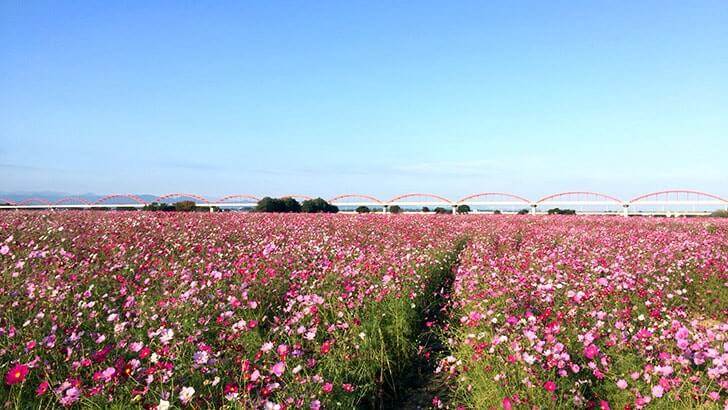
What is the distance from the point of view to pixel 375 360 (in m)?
4.42

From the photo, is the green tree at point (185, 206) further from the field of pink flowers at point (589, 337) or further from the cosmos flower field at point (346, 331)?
the field of pink flowers at point (589, 337)

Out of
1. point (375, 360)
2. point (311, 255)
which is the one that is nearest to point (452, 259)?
point (311, 255)

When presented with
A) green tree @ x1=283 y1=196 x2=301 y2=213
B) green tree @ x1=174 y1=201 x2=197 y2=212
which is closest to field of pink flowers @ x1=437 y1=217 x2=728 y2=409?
green tree @ x1=283 y1=196 x2=301 y2=213

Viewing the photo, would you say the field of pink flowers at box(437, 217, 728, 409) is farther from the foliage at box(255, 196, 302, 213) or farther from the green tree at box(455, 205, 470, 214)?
the green tree at box(455, 205, 470, 214)

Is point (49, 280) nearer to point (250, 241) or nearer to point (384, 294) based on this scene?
point (384, 294)

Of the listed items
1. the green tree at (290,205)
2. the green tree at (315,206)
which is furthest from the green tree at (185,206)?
the green tree at (315,206)

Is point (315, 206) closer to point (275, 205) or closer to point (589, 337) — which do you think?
point (275, 205)

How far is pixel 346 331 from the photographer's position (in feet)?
14.9

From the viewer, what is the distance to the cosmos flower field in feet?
9.89

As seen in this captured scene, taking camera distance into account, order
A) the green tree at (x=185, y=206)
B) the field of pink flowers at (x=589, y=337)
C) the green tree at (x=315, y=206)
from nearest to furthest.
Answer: the field of pink flowers at (x=589, y=337), the green tree at (x=185, y=206), the green tree at (x=315, y=206)

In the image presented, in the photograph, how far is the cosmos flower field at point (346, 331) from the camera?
302 centimetres

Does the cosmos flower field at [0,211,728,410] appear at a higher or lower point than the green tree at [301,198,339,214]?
lower

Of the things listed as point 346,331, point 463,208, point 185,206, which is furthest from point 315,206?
point 346,331

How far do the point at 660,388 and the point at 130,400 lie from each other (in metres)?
3.34
